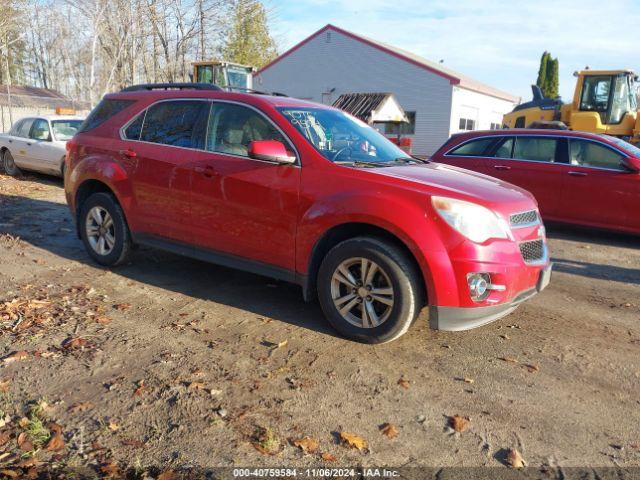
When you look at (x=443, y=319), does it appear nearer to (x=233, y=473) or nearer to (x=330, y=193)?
(x=330, y=193)

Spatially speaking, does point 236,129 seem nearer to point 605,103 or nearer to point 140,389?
point 140,389

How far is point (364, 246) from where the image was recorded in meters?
3.98

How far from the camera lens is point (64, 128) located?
1248 centimetres

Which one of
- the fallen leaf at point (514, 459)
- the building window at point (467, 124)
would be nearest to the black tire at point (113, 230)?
the fallen leaf at point (514, 459)

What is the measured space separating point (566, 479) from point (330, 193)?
7.97 ft

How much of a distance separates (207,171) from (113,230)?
1.63m

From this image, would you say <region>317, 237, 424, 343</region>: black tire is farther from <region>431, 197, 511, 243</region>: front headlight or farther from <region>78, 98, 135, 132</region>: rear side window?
<region>78, 98, 135, 132</region>: rear side window

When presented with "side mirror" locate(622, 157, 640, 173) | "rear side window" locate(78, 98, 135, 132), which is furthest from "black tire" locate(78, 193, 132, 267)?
"side mirror" locate(622, 157, 640, 173)

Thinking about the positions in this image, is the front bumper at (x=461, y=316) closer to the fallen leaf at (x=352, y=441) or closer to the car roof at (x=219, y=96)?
the fallen leaf at (x=352, y=441)

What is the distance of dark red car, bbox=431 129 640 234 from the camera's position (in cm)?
783

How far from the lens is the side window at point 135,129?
219 inches

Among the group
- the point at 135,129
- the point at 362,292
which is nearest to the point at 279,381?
the point at 362,292

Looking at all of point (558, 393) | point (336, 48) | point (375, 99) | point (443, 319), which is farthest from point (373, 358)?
point (336, 48)

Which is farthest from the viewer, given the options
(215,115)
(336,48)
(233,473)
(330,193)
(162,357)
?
(336,48)
